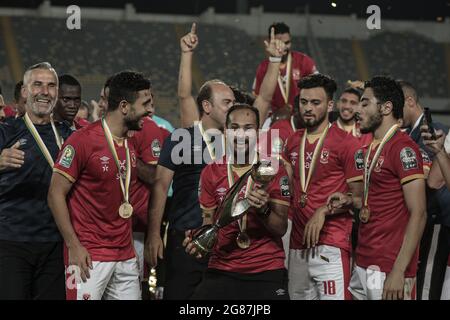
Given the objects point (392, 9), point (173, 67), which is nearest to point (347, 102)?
point (173, 67)

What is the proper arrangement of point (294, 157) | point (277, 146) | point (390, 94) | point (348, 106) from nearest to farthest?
1. point (390, 94)
2. point (294, 157)
3. point (277, 146)
4. point (348, 106)

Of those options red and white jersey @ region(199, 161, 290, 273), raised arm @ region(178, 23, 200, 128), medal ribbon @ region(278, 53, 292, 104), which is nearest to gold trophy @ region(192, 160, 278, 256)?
red and white jersey @ region(199, 161, 290, 273)

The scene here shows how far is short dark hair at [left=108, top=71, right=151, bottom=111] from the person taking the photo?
5406 mm

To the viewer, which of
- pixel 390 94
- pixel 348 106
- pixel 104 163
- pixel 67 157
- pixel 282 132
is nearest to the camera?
pixel 67 157

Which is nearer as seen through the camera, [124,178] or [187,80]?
[124,178]

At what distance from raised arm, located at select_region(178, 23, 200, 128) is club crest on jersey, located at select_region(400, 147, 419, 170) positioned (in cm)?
201

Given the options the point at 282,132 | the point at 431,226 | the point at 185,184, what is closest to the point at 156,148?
the point at 185,184

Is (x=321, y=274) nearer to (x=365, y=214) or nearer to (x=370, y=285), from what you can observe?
(x=370, y=285)

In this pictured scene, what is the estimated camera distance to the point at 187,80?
652cm

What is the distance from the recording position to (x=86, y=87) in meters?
17.7

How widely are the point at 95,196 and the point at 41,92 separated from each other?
2.96ft
